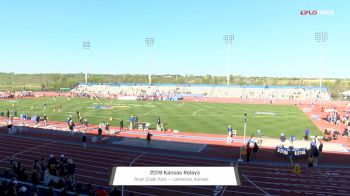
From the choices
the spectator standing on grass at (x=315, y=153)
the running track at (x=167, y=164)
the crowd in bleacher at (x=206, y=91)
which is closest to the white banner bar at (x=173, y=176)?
the running track at (x=167, y=164)

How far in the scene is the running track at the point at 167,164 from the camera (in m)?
18.0

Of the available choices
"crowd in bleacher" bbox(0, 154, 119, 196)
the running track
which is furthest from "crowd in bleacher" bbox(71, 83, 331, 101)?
"crowd in bleacher" bbox(0, 154, 119, 196)

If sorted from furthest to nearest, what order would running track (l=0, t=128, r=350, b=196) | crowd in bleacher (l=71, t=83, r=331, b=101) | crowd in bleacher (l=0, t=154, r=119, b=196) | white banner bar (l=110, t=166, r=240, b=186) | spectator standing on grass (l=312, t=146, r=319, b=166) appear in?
1. crowd in bleacher (l=71, t=83, r=331, b=101)
2. spectator standing on grass (l=312, t=146, r=319, b=166)
3. running track (l=0, t=128, r=350, b=196)
4. crowd in bleacher (l=0, t=154, r=119, b=196)
5. white banner bar (l=110, t=166, r=240, b=186)

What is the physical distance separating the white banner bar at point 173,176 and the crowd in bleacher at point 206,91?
71.8 metres

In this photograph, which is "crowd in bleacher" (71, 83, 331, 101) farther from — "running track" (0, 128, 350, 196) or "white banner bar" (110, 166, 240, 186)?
"white banner bar" (110, 166, 240, 186)

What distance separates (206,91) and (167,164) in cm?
7582

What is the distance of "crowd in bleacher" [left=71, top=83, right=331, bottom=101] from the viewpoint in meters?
88.6

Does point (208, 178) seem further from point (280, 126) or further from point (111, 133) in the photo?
point (280, 126)

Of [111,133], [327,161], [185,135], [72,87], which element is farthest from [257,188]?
[72,87]

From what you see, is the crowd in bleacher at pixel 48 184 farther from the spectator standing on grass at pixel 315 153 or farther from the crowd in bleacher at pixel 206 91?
the crowd in bleacher at pixel 206 91

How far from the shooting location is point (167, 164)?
2292 centimetres

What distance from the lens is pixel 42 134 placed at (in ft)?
110

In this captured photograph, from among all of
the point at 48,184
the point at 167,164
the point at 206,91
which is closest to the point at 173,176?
the point at 48,184

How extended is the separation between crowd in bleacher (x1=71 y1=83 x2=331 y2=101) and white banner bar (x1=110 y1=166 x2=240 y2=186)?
71758mm
